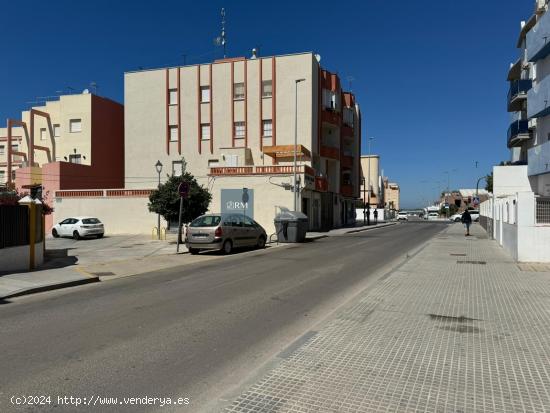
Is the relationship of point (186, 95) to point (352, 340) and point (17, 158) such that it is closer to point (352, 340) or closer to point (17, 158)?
point (17, 158)

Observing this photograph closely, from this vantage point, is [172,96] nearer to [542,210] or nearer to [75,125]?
[75,125]

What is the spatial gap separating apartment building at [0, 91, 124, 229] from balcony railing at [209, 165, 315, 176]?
14.9 meters

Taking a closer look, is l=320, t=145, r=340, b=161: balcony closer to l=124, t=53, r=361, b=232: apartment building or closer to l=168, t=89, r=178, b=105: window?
l=124, t=53, r=361, b=232: apartment building

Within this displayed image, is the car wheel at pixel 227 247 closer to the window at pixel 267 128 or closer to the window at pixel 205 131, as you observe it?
the window at pixel 267 128

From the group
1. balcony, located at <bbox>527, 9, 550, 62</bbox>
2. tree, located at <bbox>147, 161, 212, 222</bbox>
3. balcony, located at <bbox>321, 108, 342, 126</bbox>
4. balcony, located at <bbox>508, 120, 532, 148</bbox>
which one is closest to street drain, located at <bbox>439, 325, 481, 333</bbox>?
tree, located at <bbox>147, 161, 212, 222</bbox>

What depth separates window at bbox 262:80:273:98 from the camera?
124 ft

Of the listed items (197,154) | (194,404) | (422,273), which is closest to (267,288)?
(422,273)

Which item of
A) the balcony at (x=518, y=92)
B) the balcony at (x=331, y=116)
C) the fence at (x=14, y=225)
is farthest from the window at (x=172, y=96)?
the fence at (x=14, y=225)

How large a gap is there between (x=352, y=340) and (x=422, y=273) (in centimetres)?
653

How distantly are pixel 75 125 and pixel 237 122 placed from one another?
635 inches

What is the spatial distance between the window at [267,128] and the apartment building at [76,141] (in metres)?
16.8

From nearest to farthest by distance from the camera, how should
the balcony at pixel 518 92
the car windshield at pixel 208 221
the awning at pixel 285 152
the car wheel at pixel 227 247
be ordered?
the car windshield at pixel 208 221 → the car wheel at pixel 227 247 → the awning at pixel 285 152 → the balcony at pixel 518 92

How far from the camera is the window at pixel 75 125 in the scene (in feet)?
→ 138

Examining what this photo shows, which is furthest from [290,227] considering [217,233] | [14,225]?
[14,225]
